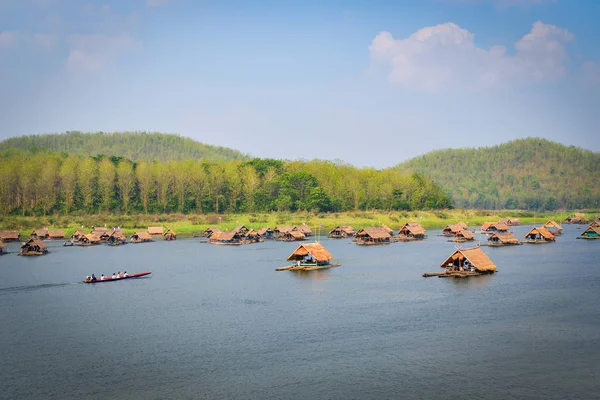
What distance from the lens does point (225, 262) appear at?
55.8 meters

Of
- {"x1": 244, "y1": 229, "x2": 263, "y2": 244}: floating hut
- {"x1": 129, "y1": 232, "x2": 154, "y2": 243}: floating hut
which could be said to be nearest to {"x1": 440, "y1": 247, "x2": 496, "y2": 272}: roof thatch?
{"x1": 244, "y1": 229, "x2": 263, "y2": 244}: floating hut

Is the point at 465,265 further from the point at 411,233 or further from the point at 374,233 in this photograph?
the point at 411,233

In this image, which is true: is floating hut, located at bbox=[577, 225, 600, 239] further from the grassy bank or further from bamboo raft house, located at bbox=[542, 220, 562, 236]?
the grassy bank

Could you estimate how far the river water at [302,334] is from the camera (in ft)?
73.3

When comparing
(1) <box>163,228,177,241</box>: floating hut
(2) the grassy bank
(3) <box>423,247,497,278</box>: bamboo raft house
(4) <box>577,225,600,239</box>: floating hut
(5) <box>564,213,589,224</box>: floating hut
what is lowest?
(3) <box>423,247,497,278</box>: bamboo raft house

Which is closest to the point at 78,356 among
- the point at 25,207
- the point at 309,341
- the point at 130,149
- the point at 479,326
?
the point at 309,341

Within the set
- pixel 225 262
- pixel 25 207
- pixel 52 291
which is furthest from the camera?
pixel 25 207

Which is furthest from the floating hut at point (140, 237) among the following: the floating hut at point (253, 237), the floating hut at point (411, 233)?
the floating hut at point (411, 233)

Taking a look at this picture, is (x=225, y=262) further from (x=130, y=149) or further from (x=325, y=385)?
(x=130, y=149)

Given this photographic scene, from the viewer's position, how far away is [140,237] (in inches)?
3115

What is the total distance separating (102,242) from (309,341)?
182ft

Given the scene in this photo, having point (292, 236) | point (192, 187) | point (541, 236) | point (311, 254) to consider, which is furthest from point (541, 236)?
point (192, 187)

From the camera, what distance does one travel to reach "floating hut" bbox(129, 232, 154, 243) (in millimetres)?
79000

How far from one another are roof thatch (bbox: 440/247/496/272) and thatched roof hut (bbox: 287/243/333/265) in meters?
10.1
